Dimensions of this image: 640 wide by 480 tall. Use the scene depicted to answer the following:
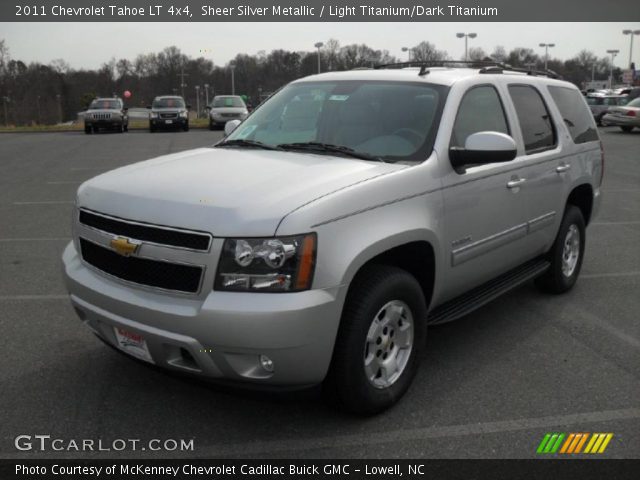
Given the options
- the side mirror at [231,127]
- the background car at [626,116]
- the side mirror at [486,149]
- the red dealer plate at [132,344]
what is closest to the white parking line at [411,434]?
the red dealer plate at [132,344]

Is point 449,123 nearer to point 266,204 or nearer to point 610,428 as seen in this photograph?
point 266,204

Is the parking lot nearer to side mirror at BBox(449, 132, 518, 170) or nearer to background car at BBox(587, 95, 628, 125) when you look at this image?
side mirror at BBox(449, 132, 518, 170)

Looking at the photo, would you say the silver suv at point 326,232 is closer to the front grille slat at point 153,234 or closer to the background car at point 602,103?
the front grille slat at point 153,234

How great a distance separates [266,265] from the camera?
2.85 metres

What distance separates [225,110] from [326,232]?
28636mm

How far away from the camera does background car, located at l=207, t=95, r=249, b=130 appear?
30375 mm

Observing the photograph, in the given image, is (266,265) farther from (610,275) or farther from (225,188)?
(610,275)

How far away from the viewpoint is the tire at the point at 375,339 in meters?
3.10

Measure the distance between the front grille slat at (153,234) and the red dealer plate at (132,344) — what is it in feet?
1.60

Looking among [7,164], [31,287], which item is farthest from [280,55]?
[31,287]

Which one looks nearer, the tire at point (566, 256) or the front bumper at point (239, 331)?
the front bumper at point (239, 331)

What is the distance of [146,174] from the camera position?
3.55 m

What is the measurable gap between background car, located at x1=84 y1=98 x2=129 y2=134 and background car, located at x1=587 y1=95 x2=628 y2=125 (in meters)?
23.0
